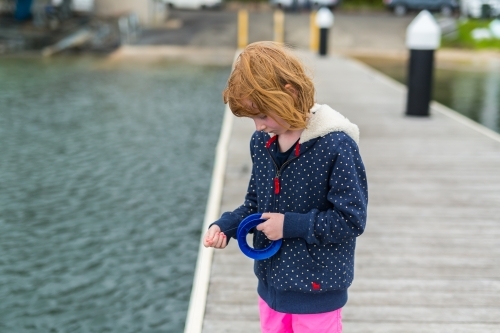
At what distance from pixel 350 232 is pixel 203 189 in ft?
18.6

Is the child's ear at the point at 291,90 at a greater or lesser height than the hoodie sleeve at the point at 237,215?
greater

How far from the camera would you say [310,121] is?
245cm

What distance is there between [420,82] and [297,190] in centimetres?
848

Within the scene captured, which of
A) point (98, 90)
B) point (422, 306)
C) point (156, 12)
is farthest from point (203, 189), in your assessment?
point (156, 12)

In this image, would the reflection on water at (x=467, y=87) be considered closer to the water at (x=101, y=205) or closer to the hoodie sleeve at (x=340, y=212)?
the water at (x=101, y=205)

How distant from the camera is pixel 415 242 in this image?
5242 mm

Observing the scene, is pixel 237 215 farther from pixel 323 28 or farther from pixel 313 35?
pixel 313 35

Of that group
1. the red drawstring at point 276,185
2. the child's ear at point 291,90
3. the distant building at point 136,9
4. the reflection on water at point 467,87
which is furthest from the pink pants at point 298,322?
the distant building at point 136,9

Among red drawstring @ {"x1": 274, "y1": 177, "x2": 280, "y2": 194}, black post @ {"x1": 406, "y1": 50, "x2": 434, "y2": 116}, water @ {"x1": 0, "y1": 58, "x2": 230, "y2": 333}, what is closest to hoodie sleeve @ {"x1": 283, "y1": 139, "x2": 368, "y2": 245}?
red drawstring @ {"x1": 274, "y1": 177, "x2": 280, "y2": 194}

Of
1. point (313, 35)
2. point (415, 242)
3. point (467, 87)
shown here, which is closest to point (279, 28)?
point (313, 35)

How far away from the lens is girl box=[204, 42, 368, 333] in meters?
2.32

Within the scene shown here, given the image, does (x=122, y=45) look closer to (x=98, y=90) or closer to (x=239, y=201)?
(x=98, y=90)

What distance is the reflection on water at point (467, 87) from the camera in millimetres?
13391

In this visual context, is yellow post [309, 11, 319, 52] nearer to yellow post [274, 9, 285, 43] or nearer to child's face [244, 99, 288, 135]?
yellow post [274, 9, 285, 43]
